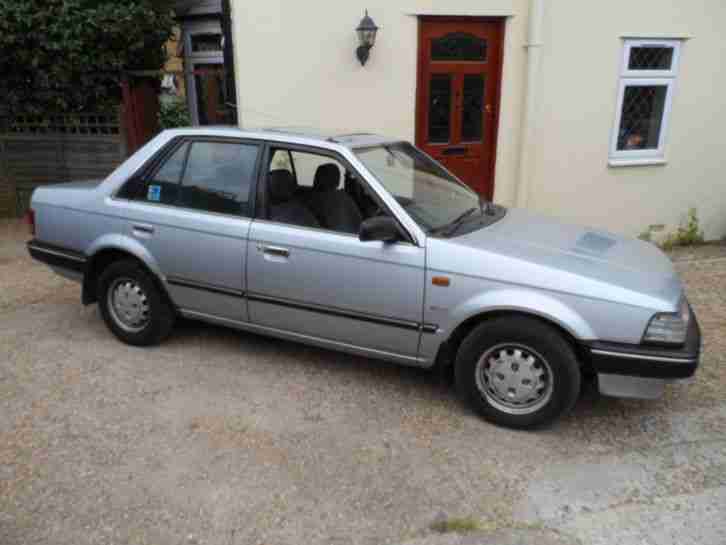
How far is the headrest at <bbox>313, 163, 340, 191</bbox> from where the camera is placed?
4.21 metres

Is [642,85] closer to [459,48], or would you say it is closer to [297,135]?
[459,48]

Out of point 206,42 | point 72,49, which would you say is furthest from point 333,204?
point 206,42

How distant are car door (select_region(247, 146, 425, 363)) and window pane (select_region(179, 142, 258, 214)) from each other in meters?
0.16

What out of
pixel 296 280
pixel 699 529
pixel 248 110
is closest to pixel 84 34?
pixel 248 110

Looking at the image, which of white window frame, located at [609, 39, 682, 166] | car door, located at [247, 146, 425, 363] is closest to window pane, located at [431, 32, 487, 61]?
white window frame, located at [609, 39, 682, 166]

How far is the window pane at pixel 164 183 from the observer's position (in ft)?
14.1

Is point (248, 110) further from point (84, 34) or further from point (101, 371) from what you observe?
point (101, 371)

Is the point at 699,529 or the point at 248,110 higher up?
the point at 248,110

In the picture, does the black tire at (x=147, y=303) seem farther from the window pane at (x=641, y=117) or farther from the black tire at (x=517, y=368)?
the window pane at (x=641, y=117)

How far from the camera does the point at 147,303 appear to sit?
14.6ft

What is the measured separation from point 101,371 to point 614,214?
6.62 metres

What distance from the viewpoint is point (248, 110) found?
6707mm

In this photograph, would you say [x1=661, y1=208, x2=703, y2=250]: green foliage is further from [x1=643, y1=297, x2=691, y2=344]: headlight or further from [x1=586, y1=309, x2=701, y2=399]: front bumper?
[x1=643, y1=297, x2=691, y2=344]: headlight

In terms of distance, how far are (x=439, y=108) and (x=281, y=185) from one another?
3.80 meters
